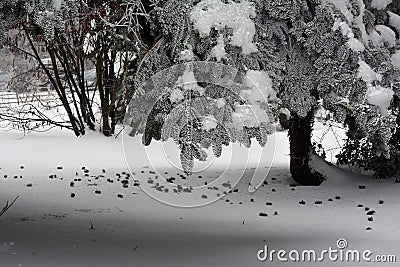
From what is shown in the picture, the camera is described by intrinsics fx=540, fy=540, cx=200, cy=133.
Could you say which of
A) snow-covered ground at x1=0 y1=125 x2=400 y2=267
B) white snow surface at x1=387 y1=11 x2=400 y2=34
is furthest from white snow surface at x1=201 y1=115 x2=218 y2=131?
white snow surface at x1=387 y1=11 x2=400 y2=34

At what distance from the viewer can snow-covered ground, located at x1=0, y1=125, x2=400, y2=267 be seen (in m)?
3.79

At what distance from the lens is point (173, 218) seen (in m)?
4.87

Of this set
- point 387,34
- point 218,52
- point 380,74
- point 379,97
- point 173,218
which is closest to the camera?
point 218,52

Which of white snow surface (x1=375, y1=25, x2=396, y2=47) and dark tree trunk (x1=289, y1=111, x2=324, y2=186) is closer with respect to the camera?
white snow surface (x1=375, y1=25, x2=396, y2=47)

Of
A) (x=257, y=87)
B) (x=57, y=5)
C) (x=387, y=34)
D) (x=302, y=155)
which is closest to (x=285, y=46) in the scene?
(x=257, y=87)

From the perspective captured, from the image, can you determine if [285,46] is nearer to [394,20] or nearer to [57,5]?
[394,20]

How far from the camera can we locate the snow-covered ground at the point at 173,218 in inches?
149

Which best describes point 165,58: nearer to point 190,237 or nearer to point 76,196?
point 190,237

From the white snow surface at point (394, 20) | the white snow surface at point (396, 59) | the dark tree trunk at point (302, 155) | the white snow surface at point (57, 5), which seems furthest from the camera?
the dark tree trunk at point (302, 155)

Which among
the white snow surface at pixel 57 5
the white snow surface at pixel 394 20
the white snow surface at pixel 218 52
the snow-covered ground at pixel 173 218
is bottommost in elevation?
the snow-covered ground at pixel 173 218

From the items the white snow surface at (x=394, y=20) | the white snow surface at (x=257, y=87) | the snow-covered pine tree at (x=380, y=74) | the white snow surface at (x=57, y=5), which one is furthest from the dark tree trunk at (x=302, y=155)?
the white snow surface at (x=57, y=5)

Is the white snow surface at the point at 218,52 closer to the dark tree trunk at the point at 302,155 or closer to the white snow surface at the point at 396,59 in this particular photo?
the white snow surface at the point at 396,59

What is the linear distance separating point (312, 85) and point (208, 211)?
5.95ft

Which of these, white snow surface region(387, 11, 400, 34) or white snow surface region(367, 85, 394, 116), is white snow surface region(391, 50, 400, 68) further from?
white snow surface region(367, 85, 394, 116)
